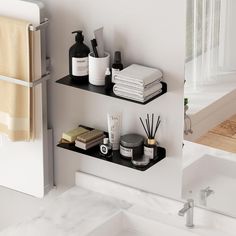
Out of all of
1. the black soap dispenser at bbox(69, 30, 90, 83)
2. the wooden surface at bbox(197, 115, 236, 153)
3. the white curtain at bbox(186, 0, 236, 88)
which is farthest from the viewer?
the black soap dispenser at bbox(69, 30, 90, 83)

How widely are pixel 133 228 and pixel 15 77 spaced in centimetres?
79

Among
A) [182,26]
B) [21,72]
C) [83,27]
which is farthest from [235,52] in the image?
[21,72]

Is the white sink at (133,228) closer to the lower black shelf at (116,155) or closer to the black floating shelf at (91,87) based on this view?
the lower black shelf at (116,155)

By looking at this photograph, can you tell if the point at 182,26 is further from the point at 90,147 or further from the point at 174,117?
the point at 90,147

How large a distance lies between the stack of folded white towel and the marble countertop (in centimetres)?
49

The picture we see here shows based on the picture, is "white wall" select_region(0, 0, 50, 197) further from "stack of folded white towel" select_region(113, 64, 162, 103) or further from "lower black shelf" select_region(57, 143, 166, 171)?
"stack of folded white towel" select_region(113, 64, 162, 103)

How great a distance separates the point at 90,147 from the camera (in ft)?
9.13

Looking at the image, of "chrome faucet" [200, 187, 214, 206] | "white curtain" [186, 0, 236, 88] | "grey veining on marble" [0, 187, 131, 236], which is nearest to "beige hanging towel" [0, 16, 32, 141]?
"grey veining on marble" [0, 187, 131, 236]

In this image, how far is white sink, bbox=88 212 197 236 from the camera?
8.80 ft

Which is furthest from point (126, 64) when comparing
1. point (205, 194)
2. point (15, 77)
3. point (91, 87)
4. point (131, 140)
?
point (205, 194)

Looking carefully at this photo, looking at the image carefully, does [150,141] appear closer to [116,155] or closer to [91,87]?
[116,155]

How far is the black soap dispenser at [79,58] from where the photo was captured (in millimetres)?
2682

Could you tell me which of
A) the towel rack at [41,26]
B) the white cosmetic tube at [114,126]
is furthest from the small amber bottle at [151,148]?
the towel rack at [41,26]

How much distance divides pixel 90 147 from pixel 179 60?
537mm
